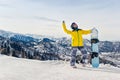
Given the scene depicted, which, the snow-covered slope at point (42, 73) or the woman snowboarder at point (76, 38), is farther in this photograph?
the woman snowboarder at point (76, 38)

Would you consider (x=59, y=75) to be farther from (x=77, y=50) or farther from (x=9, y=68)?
(x=77, y=50)

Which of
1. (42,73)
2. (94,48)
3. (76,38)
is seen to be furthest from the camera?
(94,48)

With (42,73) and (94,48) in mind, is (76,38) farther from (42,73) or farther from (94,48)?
(42,73)

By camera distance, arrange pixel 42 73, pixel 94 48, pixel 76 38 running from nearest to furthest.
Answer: pixel 42 73 → pixel 76 38 → pixel 94 48

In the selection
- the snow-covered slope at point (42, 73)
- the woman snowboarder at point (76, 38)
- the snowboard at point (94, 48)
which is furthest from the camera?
the snowboard at point (94, 48)

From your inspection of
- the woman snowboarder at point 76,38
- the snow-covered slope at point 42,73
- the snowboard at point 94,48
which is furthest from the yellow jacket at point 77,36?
the snow-covered slope at point 42,73

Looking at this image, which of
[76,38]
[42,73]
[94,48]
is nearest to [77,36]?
[76,38]

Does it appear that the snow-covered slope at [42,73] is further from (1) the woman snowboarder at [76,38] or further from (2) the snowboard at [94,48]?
(2) the snowboard at [94,48]

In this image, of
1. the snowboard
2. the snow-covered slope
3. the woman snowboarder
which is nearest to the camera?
the snow-covered slope

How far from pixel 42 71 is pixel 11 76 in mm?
2138

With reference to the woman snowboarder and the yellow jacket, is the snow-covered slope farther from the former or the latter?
the yellow jacket

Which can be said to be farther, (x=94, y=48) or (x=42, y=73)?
(x=94, y=48)

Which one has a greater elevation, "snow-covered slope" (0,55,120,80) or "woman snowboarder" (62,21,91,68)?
"woman snowboarder" (62,21,91,68)

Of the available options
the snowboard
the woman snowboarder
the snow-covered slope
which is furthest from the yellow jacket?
the snow-covered slope
